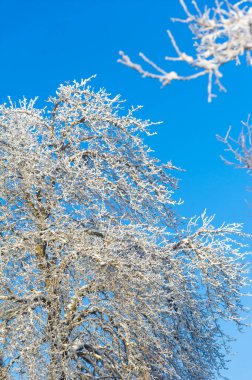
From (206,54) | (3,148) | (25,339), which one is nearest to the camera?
(206,54)

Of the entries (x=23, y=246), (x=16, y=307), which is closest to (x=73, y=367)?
(x=16, y=307)

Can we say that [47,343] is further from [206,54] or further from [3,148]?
[206,54]

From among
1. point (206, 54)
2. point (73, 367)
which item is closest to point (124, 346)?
point (73, 367)

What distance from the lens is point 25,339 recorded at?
985 centimetres

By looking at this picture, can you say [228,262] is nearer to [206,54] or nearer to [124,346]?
[124,346]

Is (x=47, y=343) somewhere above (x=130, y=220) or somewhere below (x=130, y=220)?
below

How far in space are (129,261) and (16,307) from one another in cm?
189

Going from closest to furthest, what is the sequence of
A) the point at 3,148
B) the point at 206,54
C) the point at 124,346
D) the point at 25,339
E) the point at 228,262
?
1. the point at 206,54
2. the point at 25,339
3. the point at 124,346
4. the point at 3,148
5. the point at 228,262

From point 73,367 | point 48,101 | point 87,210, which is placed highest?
point 48,101

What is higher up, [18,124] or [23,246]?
[18,124]

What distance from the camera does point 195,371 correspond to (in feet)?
40.6

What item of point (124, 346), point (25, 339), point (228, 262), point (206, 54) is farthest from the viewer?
point (228, 262)

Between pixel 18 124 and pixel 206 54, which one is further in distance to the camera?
pixel 18 124

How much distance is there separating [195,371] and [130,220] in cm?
301
